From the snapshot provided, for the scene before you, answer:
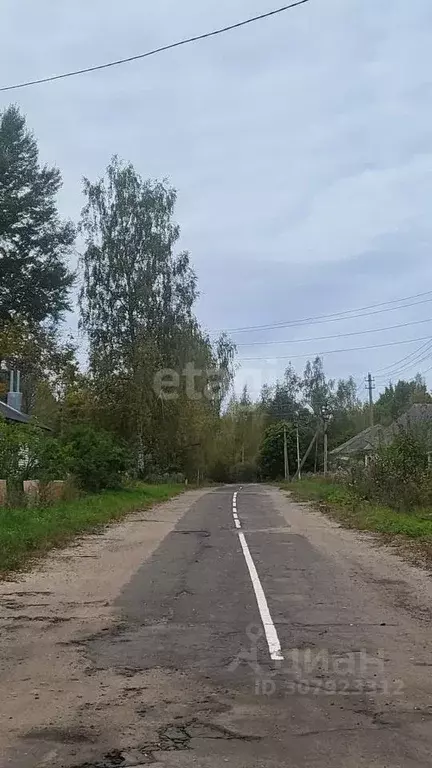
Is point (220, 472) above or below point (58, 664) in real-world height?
above

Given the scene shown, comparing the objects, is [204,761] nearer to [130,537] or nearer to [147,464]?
[130,537]

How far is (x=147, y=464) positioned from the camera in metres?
52.0

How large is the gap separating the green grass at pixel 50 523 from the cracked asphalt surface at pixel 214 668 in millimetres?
1016

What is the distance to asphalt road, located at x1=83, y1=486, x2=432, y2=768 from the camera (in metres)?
5.19

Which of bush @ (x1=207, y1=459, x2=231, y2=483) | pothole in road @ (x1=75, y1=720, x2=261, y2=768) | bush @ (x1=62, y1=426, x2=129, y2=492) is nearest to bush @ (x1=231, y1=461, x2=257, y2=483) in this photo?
bush @ (x1=207, y1=459, x2=231, y2=483)

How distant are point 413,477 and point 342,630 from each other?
1768cm

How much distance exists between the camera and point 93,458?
31.9m

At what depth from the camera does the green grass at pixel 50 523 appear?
14.7m

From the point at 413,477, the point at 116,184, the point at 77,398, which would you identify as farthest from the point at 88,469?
the point at 116,184

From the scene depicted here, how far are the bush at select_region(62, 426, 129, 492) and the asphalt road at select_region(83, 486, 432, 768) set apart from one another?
61.0 ft

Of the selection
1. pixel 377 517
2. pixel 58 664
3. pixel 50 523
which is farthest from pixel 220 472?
pixel 58 664

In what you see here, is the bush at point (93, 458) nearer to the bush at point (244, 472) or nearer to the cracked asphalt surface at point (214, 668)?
the cracked asphalt surface at point (214, 668)

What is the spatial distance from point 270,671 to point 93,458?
25.4m

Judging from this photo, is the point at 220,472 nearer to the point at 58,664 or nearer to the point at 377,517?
the point at 377,517
